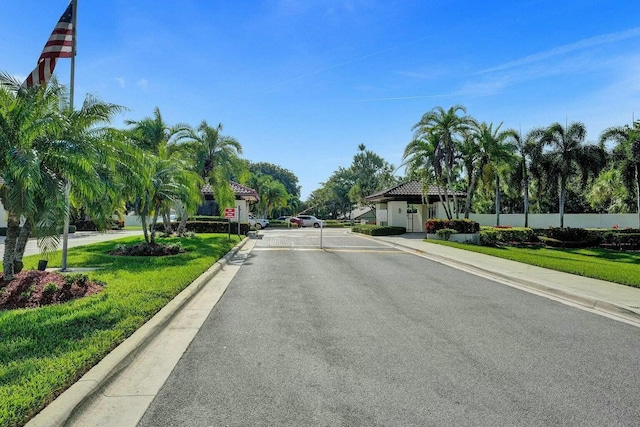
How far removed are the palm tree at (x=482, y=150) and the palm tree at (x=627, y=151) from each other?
245 inches

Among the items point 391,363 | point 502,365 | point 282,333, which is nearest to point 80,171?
point 282,333

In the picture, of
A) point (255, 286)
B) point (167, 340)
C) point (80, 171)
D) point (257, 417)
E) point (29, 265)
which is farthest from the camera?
point (29, 265)

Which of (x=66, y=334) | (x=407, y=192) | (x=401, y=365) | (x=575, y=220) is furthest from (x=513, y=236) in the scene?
(x=66, y=334)

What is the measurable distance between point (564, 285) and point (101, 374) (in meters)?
9.73

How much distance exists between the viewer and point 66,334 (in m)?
5.10

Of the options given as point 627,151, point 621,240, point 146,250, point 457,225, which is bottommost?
point 621,240

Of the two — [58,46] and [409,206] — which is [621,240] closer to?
[409,206]

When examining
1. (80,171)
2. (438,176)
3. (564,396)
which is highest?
(438,176)

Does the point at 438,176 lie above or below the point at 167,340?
above

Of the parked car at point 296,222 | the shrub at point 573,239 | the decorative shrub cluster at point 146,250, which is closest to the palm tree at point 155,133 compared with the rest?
the decorative shrub cluster at point 146,250

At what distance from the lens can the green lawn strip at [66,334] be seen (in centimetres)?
345

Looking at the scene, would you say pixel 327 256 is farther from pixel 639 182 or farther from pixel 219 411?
pixel 639 182

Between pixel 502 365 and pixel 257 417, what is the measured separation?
290 cm

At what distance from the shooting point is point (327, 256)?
640 inches
